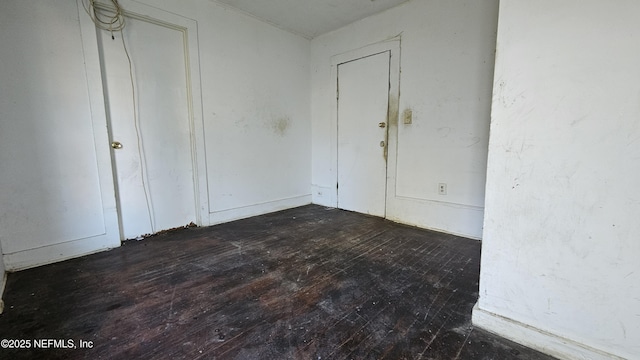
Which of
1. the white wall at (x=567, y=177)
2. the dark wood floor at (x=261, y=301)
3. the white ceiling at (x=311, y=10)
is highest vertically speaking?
the white ceiling at (x=311, y=10)

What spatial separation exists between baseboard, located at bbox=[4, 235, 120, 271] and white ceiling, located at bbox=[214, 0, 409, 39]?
2827mm

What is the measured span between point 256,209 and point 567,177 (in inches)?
126

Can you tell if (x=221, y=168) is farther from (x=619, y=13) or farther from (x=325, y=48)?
(x=619, y=13)

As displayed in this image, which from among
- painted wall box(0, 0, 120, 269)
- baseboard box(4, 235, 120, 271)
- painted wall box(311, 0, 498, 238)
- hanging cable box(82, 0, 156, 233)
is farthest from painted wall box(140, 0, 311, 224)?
painted wall box(311, 0, 498, 238)

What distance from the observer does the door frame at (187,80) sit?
2.27 metres

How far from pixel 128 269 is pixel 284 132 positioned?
8.21ft

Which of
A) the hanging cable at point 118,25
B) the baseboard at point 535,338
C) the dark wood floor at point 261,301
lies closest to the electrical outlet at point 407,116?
the dark wood floor at point 261,301

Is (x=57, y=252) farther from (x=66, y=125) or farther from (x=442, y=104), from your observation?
(x=442, y=104)

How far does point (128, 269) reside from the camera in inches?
81.1

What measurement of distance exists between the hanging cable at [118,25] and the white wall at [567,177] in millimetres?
3027

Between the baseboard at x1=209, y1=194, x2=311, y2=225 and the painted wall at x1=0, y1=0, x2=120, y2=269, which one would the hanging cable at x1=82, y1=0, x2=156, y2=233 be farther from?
the baseboard at x1=209, y1=194, x2=311, y2=225

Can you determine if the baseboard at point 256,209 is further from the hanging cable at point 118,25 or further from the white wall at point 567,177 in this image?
the white wall at point 567,177

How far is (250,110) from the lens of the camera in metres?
3.46

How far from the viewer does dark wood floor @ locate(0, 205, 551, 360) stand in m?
1.26
